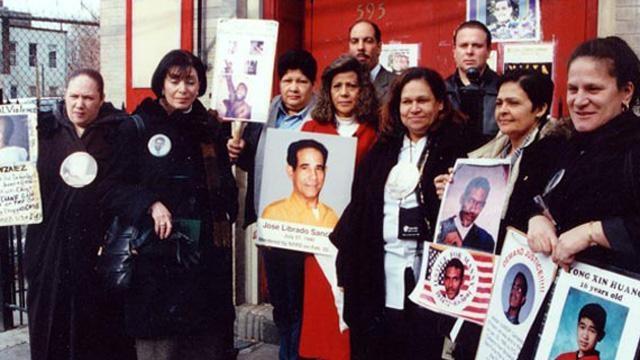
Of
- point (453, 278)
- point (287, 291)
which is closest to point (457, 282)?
point (453, 278)

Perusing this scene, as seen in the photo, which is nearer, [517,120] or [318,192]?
[517,120]

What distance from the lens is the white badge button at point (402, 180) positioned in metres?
3.47

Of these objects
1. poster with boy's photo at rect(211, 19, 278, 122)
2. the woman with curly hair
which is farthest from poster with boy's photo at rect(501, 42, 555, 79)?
poster with boy's photo at rect(211, 19, 278, 122)

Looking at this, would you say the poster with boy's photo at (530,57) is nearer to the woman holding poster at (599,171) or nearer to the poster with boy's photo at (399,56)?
the poster with boy's photo at (399,56)

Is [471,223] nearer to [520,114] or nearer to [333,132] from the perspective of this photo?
[520,114]

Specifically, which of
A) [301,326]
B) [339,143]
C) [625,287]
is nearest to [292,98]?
[339,143]

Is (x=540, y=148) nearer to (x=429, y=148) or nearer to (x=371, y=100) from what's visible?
(x=429, y=148)

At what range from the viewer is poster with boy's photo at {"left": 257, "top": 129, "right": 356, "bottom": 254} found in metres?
3.99

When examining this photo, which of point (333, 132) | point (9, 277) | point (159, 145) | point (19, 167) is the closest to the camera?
point (159, 145)

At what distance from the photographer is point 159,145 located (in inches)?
148

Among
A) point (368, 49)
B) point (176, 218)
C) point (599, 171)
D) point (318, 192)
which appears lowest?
point (176, 218)

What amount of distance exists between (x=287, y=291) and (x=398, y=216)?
1.12 m

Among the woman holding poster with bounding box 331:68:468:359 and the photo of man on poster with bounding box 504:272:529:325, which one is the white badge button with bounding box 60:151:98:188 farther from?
the photo of man on poster with bounding box 504:272:529:325

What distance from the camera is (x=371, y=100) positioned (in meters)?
4.02
